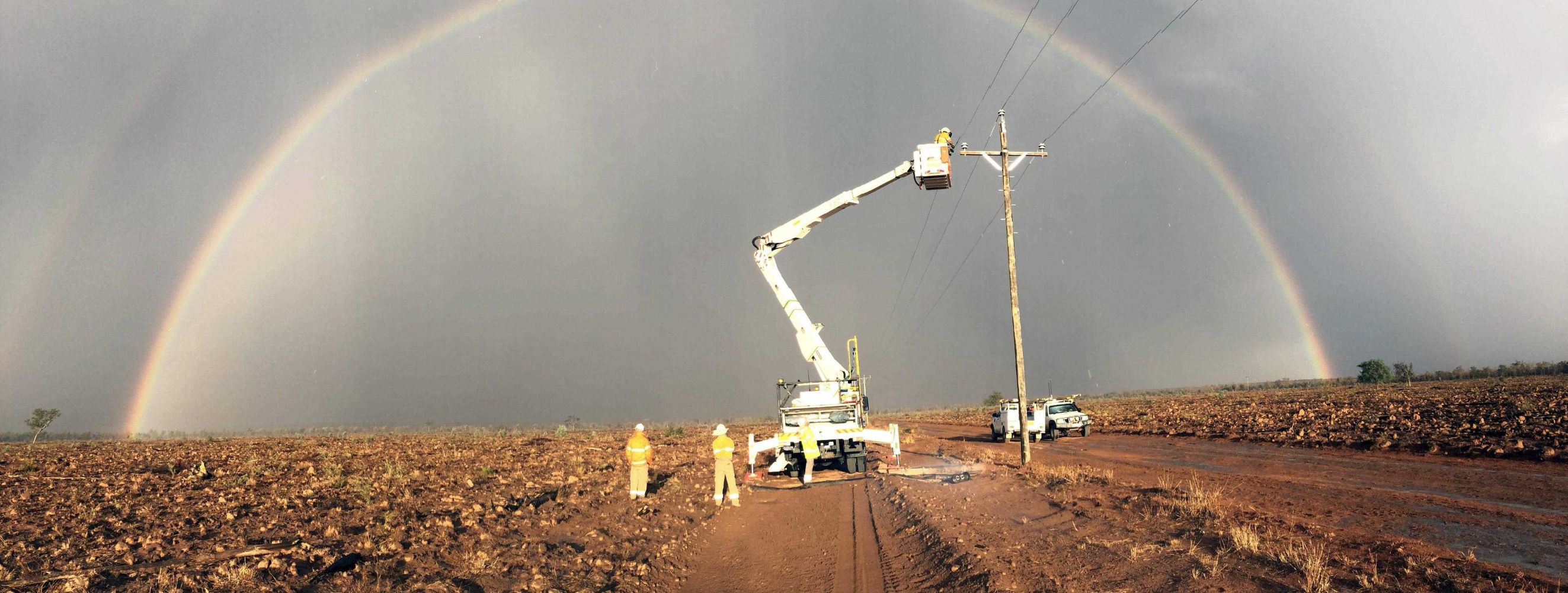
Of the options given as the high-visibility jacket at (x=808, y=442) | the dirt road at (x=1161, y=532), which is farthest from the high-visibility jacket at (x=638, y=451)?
the high-visibility jacket at (x=808, y=442)

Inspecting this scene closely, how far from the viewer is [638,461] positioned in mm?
16188

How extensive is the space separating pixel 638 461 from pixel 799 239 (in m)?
11.5

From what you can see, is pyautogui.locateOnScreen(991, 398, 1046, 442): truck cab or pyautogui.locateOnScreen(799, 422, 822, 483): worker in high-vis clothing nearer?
pyautogui.locateOnScreen(799, 422, 822, 483): worker in high-vis clothing

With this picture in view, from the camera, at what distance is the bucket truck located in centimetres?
1939

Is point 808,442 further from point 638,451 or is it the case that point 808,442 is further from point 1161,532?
point 1161,532

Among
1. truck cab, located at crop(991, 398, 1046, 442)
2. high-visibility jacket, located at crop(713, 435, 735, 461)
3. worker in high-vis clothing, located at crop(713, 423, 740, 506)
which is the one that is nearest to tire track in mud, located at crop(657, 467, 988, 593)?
worker in high-vis clothing, located at crop(713, 423, 740, 506)

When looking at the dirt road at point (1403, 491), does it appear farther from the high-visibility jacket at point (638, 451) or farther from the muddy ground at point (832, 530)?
the high-visibility jacket at point (638, 451)

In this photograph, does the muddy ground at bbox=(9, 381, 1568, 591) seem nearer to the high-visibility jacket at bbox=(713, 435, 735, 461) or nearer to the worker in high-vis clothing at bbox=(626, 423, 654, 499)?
the worker in high-vis clothing at bbox=(626, 423, 654, 499)

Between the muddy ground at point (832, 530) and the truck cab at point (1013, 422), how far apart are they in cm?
1284

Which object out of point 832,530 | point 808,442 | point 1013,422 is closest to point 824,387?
point 808,442

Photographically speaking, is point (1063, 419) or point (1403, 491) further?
point (1063, 419)

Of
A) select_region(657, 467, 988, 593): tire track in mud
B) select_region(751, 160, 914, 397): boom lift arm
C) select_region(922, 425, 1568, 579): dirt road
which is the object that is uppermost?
select_region(751, 160, 914, 397): boom lift arm

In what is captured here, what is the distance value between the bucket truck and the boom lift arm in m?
0.02

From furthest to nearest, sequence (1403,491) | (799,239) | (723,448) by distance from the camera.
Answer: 1. (799,239)
2. (723,448)
3. (1403,491)
